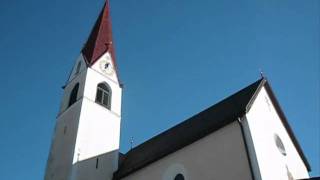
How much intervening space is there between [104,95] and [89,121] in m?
2.83

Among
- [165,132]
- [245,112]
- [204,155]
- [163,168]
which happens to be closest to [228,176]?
[204,155]

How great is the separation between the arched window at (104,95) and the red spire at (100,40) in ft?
5.59

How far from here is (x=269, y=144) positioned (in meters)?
15.8

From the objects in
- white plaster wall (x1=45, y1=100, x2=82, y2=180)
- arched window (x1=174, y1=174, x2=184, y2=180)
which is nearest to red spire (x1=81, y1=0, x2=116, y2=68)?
white plaster wall (x1=45, y1=100, x2=82, y2=180)

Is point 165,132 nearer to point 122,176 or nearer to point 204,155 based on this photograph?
point 122,176

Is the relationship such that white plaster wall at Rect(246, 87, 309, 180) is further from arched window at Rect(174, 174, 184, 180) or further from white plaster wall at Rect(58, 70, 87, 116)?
white plaster wall at Rect(58, 70, 87, 116)

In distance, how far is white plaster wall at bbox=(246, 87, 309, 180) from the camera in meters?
14.6

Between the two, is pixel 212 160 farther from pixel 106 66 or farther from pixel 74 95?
pixel 106 66

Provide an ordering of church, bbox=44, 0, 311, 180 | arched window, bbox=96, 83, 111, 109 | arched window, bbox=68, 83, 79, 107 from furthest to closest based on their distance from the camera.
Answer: arched window, bbox=96, 83, 111, 109 < arched window, bbox=68, 83, 79, 107 < church, bbox=44, 0, 311, 180

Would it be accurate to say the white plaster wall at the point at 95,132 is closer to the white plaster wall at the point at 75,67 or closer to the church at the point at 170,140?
the church at the point at 170,140

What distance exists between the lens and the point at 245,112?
15305mm

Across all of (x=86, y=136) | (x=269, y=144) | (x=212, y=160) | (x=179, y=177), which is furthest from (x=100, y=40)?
(x=269, y=144)

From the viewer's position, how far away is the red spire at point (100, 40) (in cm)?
2577

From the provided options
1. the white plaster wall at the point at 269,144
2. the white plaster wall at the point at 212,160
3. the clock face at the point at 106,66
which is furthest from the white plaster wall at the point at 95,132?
the white plaster wall at the point at 269,144
